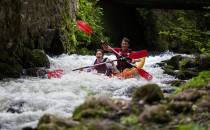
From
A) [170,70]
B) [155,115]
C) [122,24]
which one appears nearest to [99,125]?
[155,115]

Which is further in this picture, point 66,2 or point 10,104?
point 66,2

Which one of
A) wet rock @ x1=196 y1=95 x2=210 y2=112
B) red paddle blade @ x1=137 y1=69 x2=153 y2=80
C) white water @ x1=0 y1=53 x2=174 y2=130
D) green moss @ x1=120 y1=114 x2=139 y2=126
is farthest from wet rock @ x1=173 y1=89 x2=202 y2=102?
red paddle blade @ x1=137 y1=69 x2=153 y2=80

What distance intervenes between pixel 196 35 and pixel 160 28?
15.7 metres

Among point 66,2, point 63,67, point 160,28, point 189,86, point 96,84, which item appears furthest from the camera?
point 160,28

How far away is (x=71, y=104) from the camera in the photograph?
775cm

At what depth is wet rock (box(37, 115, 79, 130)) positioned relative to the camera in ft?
16.1

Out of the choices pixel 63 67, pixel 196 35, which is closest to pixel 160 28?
pixel 63 67

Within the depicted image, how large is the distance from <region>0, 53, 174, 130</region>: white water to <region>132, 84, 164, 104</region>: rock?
4.81 ft

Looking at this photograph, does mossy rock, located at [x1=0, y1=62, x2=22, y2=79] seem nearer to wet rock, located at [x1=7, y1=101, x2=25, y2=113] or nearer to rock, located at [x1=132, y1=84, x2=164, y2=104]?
wet rock, located at [x1=7, y1=101, x2=25, y2=113]

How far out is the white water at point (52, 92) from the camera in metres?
7.04

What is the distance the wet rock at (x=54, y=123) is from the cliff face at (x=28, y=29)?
6.22 m

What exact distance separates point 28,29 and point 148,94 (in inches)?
361

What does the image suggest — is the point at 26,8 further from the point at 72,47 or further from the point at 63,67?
the point at 72,47

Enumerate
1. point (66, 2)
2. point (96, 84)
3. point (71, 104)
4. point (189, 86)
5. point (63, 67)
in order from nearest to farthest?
point (189, 86), point (71, 104), point (96, 84), point (63, 67), point (66, 2)
